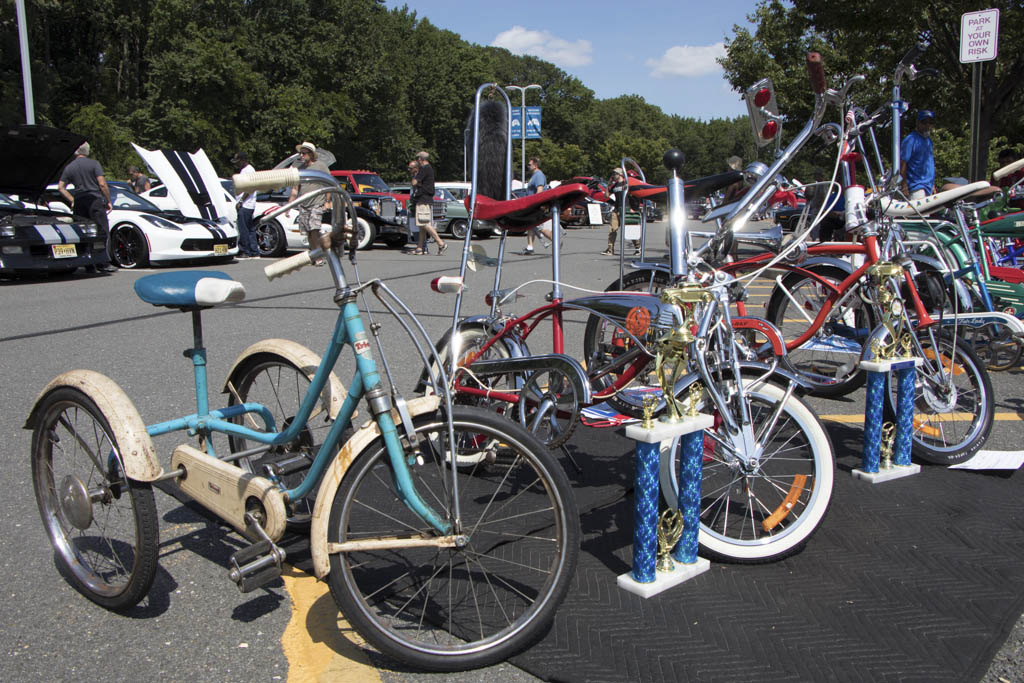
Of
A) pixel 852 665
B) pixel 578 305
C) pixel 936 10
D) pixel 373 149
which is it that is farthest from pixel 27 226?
pixel 373 149

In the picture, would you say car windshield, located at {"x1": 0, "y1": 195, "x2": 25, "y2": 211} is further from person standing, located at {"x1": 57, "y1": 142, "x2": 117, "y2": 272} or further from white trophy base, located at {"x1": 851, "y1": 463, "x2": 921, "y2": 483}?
white trophy base, located at {"x1": 851, "y1": 463, "x2": 921, "y2": 483}

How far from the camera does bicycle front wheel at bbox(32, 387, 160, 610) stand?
2766mm

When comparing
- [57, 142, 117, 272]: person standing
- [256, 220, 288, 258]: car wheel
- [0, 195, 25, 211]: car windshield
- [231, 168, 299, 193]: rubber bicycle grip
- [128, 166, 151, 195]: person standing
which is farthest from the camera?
[128, 166, 151, 195]: person standing

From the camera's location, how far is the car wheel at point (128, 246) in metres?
13.1

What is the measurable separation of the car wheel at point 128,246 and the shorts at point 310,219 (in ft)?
37.9

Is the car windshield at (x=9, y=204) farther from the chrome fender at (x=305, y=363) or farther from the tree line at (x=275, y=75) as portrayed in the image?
the tree line at (x=275, y=75)

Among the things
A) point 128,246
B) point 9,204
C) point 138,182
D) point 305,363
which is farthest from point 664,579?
point 138,182

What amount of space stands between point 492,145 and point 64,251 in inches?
369

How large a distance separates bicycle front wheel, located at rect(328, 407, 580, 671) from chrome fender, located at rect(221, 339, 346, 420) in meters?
0.36

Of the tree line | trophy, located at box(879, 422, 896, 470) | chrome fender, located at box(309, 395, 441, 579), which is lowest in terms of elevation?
trophy, located at box(879, 422, 896, 470)

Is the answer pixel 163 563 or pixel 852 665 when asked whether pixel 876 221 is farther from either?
pixel 163 563

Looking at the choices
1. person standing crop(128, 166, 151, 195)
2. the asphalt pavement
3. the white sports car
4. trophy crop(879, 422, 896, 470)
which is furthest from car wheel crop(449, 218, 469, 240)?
trophy crop(879, 422, 896, 470)

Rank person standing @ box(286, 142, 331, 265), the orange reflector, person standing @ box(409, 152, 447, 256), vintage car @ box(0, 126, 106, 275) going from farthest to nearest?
person standing @ box(409, 152, 447, 256), vintage car @ box(0, 126, 106, 275), the orange reflector, person standing @ box(286, 142, 331, 265)

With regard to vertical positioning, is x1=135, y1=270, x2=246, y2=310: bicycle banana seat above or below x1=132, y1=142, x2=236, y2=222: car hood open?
below
